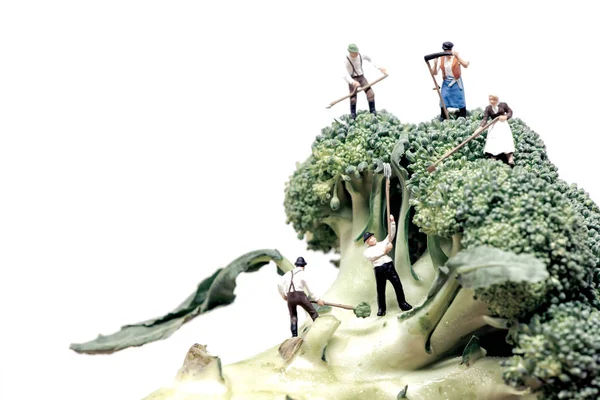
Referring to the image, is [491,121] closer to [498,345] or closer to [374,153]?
[374,153]

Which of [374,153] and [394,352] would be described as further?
[374,153]

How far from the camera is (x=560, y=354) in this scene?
17.0ft

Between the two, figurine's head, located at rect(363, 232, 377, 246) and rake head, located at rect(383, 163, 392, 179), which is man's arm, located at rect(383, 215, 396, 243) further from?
rake head, located at rect(383, 163, 392, 179)

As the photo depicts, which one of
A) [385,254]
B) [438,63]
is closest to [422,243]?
[385,254]

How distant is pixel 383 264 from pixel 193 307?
1547 mm

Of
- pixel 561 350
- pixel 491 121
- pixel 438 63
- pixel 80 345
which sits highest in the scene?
pixel 438 63

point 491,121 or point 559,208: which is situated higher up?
point 491,121

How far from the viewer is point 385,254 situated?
6039 millimetres

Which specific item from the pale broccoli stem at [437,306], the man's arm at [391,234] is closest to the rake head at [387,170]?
the man's arm at [391,234]

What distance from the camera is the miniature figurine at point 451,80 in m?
6.42

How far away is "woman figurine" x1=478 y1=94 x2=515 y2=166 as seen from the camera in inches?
235

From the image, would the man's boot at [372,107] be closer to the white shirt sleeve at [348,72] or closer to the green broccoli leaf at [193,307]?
the white shirt sleeve at [348,72]

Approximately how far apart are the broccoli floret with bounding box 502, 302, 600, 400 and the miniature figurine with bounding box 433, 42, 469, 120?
63.2 inches

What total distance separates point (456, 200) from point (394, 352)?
94cm
